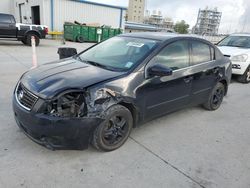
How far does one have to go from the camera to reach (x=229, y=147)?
3393 millimetres

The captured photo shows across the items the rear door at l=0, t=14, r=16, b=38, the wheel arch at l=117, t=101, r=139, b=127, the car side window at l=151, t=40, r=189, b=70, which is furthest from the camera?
the rear door at l=0, t=14, r=16, b=38

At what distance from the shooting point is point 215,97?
4809mm

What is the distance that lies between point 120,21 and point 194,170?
23.7m

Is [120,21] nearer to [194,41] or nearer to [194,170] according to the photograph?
[194,41]

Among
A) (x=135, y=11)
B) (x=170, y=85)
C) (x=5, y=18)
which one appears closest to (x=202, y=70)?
(x=170, y=85)

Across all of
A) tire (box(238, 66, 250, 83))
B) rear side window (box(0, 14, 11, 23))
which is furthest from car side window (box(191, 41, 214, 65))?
rear side window (box(0, 14, 11, 23))

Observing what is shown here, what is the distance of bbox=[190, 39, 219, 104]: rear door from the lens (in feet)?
13.1

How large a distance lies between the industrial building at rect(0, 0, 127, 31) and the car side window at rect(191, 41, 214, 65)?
18687 mm

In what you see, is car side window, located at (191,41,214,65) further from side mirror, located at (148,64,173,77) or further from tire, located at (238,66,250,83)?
tire, located at (238,66,250,83)

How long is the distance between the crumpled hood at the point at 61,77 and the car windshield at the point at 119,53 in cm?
22

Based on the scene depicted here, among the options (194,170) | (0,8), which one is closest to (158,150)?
(194,170)

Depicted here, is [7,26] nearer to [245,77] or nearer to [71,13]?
[71,13]

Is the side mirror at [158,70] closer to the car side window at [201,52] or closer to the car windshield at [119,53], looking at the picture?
the car windshield at [119,53]

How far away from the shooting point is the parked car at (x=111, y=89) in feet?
8.52
